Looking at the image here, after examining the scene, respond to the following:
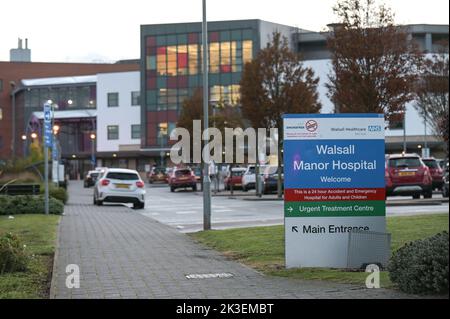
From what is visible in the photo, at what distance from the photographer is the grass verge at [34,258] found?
8.48m

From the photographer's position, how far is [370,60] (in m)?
22.9

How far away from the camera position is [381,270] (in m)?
9.78

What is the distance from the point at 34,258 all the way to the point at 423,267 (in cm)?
648

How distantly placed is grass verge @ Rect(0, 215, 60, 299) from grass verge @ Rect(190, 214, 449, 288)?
3.01 metres

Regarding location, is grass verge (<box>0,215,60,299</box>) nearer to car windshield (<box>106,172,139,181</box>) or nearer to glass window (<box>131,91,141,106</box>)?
car windshield (<box>106,172,139,181</box>)

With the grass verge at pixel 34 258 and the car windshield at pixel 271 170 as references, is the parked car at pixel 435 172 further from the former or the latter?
the grass verge at pixel 34 258

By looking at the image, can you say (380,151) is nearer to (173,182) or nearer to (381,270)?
(381,270)

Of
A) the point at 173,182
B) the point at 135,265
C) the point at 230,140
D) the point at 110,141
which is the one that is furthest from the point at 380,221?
the point at 110,141

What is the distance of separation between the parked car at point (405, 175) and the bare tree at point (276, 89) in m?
6.46

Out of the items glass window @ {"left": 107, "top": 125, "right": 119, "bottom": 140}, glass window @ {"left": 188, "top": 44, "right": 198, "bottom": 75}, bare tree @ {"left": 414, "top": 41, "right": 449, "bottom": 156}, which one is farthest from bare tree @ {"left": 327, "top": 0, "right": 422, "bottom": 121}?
glass window @ {"left": 107, "top": 125, "right": 119, "bottom": 140}
